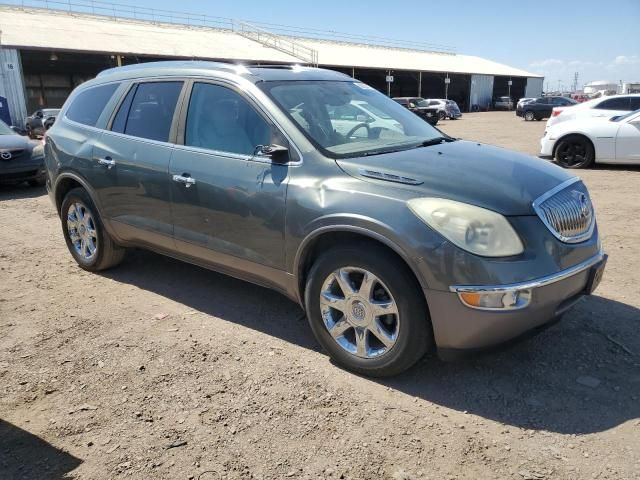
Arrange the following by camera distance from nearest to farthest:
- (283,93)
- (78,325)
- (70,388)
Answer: (70,388)
(283,93)
(78,325)

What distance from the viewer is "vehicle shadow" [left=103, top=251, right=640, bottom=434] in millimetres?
2926

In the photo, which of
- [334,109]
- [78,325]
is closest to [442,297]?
[334,109]

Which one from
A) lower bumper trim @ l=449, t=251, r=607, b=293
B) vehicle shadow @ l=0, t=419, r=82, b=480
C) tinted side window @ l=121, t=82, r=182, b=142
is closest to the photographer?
vehicle shadow @ l=0, t=419, r=82, b=480

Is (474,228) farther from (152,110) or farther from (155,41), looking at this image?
(155,41)

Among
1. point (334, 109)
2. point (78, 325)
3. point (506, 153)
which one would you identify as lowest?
point (78, 325)

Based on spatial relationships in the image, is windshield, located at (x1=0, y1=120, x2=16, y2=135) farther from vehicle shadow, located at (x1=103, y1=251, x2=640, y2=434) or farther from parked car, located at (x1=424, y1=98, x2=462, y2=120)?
parked car, located at (x1=424, y1=98, x2=462, y2=120)

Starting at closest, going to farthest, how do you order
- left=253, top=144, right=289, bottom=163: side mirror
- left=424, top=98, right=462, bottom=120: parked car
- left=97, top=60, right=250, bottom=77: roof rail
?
left=253, top=144, right=289, bottom=163: side mirror → left=97, top=60, right=250, bottom=77: roof rail → left=424, top=98, right=462, bottom=120: parked car

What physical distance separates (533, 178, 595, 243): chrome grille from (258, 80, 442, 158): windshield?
41.8 inches

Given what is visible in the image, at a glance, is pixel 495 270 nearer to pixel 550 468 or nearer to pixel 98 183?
pixel 550 468

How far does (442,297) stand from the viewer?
286cm

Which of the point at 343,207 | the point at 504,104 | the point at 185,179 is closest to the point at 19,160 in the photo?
the point at 185,179

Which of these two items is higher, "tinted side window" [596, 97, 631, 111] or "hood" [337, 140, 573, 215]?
"hood" [337, 140, 573, 215]

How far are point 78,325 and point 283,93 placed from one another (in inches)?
92.5

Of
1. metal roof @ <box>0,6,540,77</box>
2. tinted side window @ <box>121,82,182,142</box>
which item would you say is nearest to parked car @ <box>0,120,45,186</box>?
tinted side window @ <box>121,82,182,142</box>
